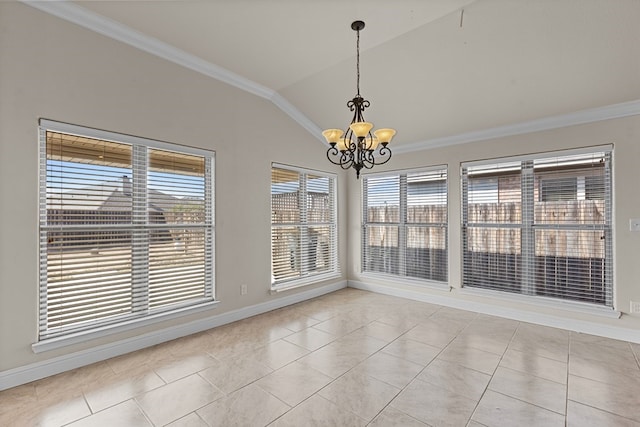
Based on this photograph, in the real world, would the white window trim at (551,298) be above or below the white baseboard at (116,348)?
above

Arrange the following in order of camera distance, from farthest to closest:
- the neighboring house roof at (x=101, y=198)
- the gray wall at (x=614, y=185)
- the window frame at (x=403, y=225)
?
the window frame at (x=403, y=225)
the gray wall at (x=614, y=185)
the neighboring house roof at (x=101, y=198)

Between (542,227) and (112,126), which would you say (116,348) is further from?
(542,227)

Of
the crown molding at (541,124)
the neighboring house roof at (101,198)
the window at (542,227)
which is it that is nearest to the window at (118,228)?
the neighboring house roof at (101,198)

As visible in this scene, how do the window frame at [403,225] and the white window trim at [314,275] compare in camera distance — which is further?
the window frame at [403,225]

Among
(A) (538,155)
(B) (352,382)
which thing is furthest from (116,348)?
(A) (538,155)

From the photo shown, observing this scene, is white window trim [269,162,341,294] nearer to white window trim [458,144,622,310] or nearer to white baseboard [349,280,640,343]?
white baseboard [349,280,640,343]

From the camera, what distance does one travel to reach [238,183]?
12.8ft

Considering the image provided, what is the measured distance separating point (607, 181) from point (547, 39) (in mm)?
1898

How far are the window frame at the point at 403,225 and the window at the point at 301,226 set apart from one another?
1.87ft

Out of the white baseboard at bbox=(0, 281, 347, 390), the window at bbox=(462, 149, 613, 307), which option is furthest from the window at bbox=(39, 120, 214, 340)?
the window at bbox=(462, 149, 613, 307)

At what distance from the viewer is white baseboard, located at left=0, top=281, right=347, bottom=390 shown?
2.41 metres

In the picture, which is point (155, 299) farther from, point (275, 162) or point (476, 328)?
point (476, 328)

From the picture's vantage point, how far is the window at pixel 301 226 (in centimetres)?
448

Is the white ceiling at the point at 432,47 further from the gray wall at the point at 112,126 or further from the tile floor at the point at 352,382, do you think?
the tile floor at the point at 352,382
